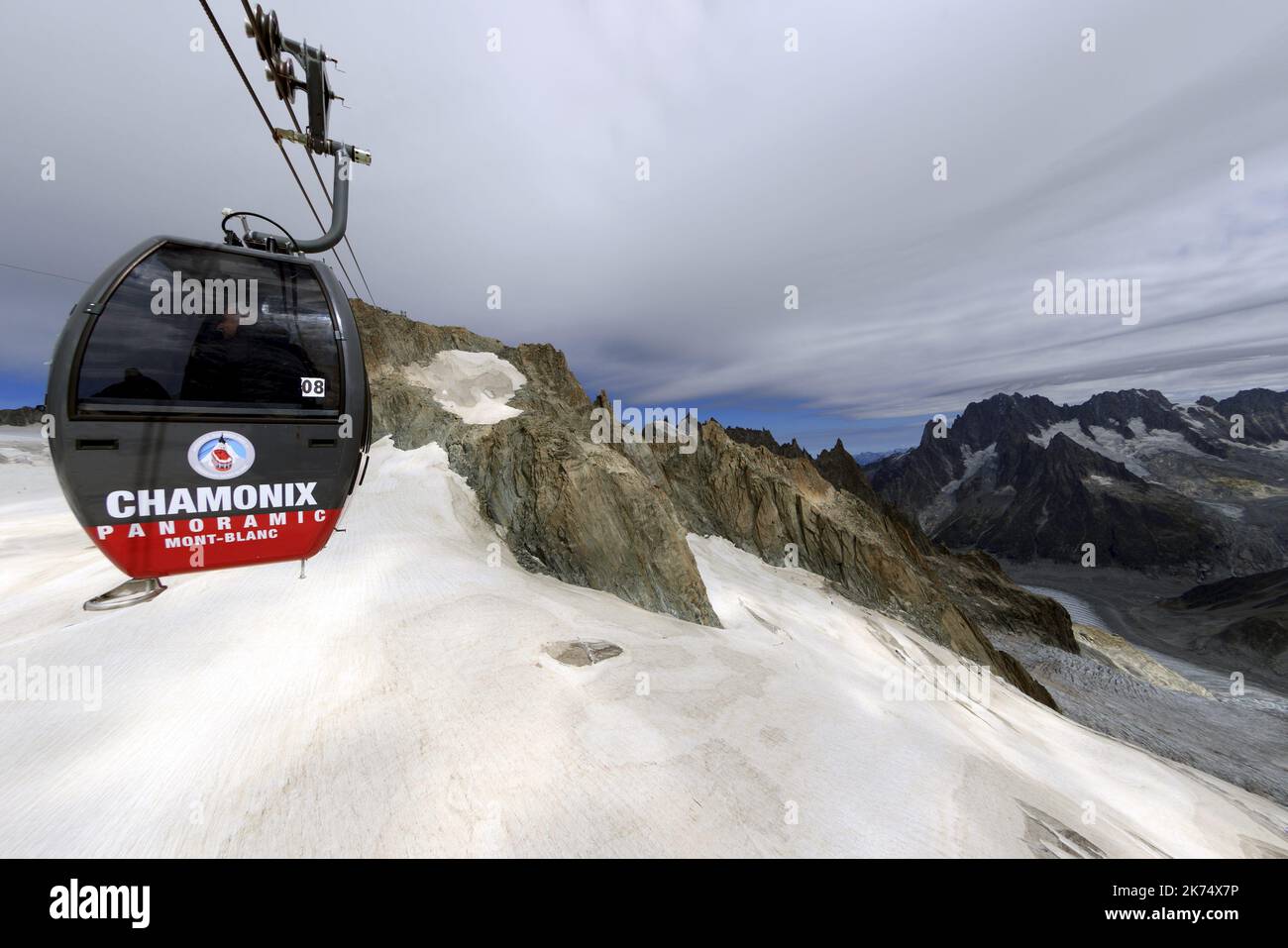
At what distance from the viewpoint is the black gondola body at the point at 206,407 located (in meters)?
3.65

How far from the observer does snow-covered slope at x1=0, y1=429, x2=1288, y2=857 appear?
470 cm

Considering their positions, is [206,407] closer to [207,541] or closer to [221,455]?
[221,455]

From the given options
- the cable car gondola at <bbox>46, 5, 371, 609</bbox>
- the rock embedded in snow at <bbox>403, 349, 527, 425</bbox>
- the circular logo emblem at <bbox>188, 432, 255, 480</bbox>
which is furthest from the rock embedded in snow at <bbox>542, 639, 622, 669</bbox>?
the rock embedded in snow at <bbox>403, 349, 527, 425</bbox>

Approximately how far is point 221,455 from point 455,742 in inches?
167

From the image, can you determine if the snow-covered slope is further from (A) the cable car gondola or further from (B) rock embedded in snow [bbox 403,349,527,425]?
(B) rock embedded in snow [bbox 403,349,527,425]

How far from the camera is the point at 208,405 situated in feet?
Answer: 12.9

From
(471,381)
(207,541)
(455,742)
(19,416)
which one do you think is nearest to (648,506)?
(455,742)

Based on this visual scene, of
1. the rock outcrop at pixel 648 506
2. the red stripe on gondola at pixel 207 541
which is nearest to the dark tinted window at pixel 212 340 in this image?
the red stripe on gondola at pixel 207 541

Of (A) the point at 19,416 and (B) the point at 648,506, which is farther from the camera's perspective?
(A) the point at 19,416

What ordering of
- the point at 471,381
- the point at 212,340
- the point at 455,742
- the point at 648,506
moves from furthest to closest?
the point at 471,381
the point at 648,506
the point at 455,742
the point at 212,340

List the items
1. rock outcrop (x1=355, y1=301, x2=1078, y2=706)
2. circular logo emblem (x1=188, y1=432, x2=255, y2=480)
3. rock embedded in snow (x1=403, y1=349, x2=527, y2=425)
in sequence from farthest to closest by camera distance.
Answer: rock embedded in snow (x1=403, y1=349, x2=527, y2=425) < rock outcrop (x1=355, y1=301, x2=1078, y2=706) < circular logo emblem (x1=188, y1=432, x2=255, y2=480)
